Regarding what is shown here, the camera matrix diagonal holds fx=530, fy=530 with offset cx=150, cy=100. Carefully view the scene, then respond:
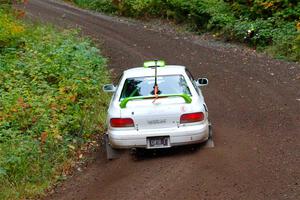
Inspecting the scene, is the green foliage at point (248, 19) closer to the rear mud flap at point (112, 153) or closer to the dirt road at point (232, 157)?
the dirt road at point (232, 157)

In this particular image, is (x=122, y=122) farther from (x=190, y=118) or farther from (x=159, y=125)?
(x=190, y=118)

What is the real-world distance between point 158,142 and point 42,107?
4.15m

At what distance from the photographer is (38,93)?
14.0m

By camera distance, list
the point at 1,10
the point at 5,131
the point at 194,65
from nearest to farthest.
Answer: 1. the point at 5,131
2. the point at 194,65
3. the point at 1,10

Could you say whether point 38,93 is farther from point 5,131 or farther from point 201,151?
point 201,151

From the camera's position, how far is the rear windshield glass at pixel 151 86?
10.1m

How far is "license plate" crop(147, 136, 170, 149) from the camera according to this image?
960 centimetres

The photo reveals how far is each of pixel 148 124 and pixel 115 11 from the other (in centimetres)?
2659

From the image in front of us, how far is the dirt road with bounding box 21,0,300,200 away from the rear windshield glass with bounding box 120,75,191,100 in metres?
1.18

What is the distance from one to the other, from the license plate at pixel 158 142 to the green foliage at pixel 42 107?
6.54 feet

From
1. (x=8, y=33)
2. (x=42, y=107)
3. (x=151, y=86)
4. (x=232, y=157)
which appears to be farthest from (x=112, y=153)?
(x=8, y=33)

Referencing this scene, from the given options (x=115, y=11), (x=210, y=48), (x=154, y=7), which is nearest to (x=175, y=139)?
(x=210, y=48)

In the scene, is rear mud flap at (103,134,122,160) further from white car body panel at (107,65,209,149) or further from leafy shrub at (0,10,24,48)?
leafy shrub at (0,10,24,48)

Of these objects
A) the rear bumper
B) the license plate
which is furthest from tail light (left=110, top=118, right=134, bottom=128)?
the license plate
